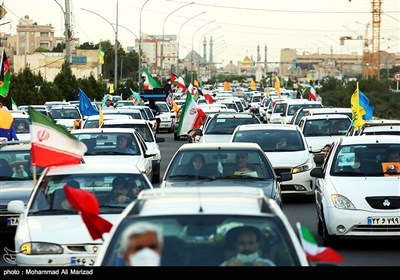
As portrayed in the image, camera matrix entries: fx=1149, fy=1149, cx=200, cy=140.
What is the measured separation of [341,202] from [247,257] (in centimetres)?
814

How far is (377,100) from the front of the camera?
91250mm

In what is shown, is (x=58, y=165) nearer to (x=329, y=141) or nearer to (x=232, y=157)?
(x=232, y=157)

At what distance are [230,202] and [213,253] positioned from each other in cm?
45

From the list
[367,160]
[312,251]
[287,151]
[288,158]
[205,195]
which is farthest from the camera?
[287,151]

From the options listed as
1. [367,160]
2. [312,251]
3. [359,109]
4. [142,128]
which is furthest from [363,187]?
[359,109]

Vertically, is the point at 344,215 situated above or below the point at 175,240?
below

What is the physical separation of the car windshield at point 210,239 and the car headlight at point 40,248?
4309mm

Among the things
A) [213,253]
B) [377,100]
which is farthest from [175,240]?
[377,100]

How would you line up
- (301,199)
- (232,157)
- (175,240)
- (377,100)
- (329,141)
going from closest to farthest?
(175,240) → (232,157) → (301,199) → (329,141) → (377,100)

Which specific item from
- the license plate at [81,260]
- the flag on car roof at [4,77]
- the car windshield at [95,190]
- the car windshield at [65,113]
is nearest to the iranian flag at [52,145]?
the car windshield at [95,190]

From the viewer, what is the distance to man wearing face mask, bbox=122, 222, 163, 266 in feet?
22.0

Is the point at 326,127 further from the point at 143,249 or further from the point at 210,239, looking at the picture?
the point at 143,249

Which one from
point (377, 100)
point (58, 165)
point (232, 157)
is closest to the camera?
point (58, 165)

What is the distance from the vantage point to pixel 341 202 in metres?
15.3
